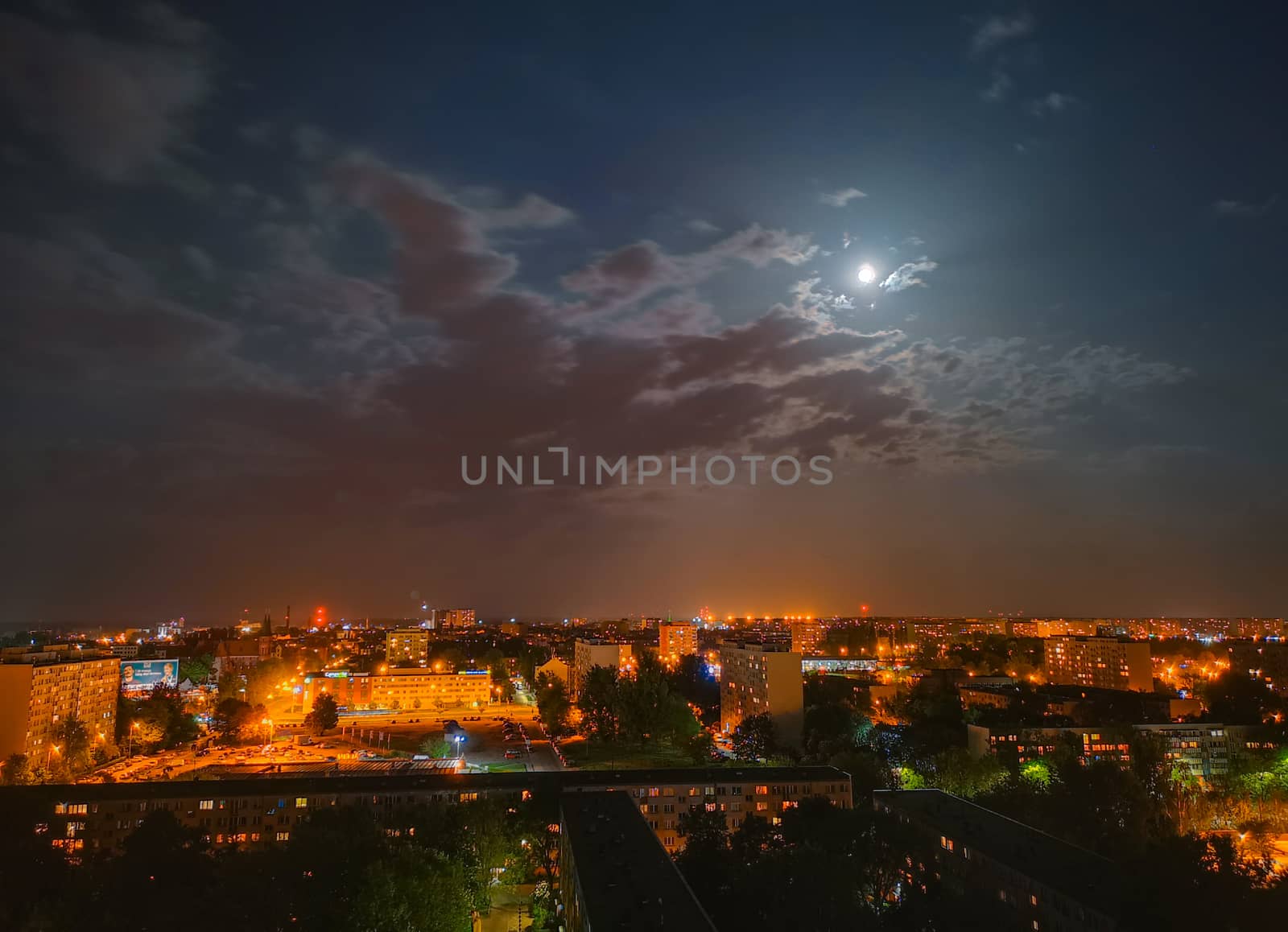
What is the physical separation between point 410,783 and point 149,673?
50498 mm

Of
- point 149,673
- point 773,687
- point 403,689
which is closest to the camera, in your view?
point 773,687

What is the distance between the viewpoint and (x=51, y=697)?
4184 centimetres

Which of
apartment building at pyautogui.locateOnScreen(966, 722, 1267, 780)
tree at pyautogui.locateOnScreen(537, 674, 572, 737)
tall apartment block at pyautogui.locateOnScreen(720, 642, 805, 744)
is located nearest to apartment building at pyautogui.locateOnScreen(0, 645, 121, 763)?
tree at pyautogui.locateOnScreen(537, 674, 572, 737)

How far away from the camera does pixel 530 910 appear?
21.9 meters

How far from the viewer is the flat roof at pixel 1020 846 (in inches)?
683

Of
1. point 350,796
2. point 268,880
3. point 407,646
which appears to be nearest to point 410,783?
point 350,796

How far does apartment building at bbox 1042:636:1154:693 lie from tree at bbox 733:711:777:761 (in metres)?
31.4

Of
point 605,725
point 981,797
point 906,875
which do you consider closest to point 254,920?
point 906,875

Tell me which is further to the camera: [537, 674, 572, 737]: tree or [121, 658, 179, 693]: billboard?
[121, 658, 179, 693]: billboard

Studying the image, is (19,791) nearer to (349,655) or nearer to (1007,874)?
(1007,874)

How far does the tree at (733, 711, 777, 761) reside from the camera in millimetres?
40906

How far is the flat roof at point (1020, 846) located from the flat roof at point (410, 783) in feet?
10.5

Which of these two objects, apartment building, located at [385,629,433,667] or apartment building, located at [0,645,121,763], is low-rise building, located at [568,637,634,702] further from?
apartment building, located at [0,645,121,763]

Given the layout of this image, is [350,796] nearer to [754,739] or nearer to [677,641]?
[754,739]
